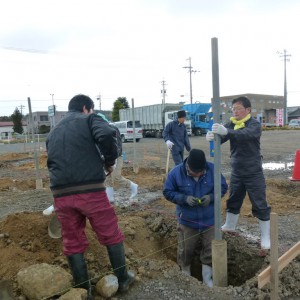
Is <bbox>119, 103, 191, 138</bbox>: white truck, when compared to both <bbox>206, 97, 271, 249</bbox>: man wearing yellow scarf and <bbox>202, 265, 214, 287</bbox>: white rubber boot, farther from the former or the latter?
<bbox>202, 265, 214, 287</bbox>: white rubber boot

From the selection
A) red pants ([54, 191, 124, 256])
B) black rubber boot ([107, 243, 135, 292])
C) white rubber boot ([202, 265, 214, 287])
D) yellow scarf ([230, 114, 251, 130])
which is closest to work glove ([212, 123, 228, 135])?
yellow scarf ([230, 114, 251, 130])

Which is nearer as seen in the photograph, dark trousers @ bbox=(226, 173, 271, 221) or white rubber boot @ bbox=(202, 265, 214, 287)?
white rubber boot @ bbox=(202, 265, 214, 287)

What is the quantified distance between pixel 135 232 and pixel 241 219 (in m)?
1.83

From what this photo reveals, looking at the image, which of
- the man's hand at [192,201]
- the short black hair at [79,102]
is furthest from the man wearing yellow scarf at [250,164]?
the short black hair at [79,102]

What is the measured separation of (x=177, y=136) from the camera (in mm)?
7648

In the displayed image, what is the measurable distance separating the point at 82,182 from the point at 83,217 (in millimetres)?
404

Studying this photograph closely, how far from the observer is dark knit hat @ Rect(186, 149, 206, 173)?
3771mm

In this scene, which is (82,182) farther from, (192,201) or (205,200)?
(205,200)

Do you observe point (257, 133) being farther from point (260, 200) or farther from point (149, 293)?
point (149, 293)

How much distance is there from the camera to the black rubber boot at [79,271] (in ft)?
10.1

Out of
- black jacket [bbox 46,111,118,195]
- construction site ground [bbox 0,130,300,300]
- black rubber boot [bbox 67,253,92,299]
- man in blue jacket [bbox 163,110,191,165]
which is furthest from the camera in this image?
man in blue jacket [bbox 163,110,191,165]

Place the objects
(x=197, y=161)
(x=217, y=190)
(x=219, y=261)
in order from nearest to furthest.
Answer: (x=217, y=190)
(x=219, y=261)
(x=197, y=161)

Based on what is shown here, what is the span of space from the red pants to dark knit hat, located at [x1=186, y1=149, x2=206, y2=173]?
1142 millimetres

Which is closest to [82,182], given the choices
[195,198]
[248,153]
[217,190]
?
[217,190]
